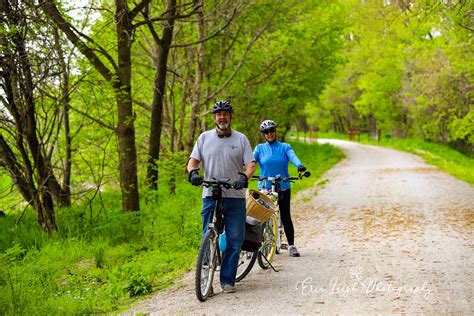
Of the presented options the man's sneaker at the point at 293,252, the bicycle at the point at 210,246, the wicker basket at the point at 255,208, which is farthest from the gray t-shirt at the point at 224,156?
the man's sneaker at the point at 293,252

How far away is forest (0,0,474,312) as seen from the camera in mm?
11172

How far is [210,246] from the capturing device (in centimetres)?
643

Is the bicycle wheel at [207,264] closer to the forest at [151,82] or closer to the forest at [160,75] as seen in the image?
the forest at [151,82]

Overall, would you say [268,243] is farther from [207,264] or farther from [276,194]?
[207,264]

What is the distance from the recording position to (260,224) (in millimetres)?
7117

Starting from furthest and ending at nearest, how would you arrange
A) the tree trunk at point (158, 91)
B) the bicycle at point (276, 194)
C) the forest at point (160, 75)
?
the tree trunk at point (158, 91), the forest at point (160, 75), the bicycle at point (276, 194)

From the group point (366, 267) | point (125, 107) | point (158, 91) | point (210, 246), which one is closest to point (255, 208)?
point (210, 246)

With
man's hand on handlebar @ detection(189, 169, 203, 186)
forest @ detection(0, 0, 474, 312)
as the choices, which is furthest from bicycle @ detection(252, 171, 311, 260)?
forest @ detection(0, 0, 474, 312)

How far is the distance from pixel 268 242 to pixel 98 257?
319 centimetres

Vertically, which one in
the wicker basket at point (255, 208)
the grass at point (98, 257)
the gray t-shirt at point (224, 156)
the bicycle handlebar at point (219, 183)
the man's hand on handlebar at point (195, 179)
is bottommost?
the grass at point (98, 257)

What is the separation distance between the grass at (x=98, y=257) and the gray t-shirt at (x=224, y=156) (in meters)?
1.80

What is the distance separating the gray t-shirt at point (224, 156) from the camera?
6.60 metres

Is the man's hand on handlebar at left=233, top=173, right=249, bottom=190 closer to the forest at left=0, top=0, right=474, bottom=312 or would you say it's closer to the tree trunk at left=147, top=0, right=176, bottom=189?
the forest at left=0, top=0, right=474, bottom=312

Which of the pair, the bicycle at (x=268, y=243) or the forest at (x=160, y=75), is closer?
the bicycle at (x=268, y=243)
